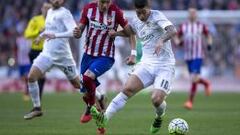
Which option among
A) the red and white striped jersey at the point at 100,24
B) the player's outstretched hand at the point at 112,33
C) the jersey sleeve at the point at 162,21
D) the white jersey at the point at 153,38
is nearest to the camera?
the jersey sleeve at the point at 162,21

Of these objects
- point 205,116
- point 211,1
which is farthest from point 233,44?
point 205,116

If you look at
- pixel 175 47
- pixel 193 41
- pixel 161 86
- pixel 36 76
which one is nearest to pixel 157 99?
pixel 161 86

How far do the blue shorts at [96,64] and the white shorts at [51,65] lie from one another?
7.33 ft

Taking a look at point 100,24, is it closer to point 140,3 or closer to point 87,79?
point 87,79

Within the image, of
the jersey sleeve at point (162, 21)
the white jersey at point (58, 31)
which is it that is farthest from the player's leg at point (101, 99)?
the jersey sleeve at point (162, 21)

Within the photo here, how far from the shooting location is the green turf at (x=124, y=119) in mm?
13921

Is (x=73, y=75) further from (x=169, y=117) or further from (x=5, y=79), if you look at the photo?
(x=5, y=79)

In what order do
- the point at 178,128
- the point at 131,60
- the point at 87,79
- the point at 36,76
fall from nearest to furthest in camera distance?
the point at 178,128 → the point at 131,60 → the point at 87,79 → the point at 36,76

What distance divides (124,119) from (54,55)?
6.99 ft

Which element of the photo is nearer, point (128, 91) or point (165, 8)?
point (128, 91)

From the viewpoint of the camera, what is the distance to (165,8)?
116 feet

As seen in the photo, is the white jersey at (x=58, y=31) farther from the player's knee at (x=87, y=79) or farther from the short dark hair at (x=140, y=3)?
the short dark hair at (x=140, y=3)

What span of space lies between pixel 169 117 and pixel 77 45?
1591cm

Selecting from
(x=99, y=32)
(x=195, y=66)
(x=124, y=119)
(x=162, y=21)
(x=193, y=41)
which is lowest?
(x=195, y=66)
